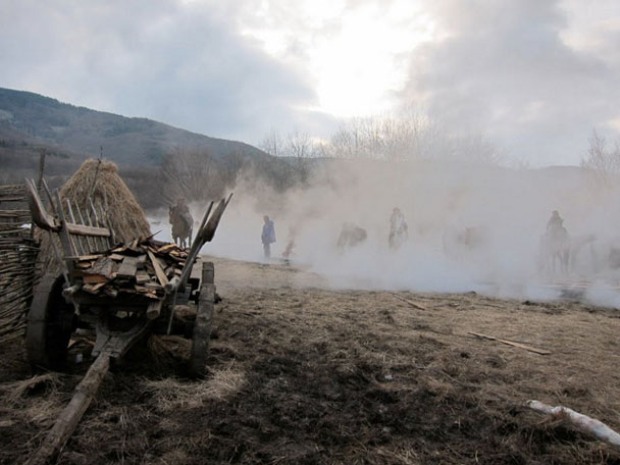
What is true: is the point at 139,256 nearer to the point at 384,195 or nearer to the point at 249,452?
the point at 249,452

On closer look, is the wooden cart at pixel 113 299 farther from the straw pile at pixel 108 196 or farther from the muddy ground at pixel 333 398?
the straw pile at pixel 108 196

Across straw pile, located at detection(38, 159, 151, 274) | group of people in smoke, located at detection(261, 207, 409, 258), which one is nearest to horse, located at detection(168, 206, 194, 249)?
group of people in smoke, located at detection(261, 207, 409, 258)

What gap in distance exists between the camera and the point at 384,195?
28062 millimetres

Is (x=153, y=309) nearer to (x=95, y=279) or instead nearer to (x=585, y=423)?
(x=95, y=279)

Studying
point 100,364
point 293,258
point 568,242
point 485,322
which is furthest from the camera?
point 293,258

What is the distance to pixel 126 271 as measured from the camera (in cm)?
388

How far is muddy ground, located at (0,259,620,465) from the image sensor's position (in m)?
3.14

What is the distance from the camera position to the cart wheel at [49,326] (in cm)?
413

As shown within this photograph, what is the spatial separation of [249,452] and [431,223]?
2524 centimetres

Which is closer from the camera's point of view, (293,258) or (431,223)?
(293,258)

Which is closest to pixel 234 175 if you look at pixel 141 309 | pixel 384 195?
pixel 384 195

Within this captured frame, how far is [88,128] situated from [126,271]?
147651mm

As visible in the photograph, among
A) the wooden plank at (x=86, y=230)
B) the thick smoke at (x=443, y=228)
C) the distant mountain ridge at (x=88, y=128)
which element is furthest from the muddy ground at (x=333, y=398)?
the distant mountain ridge at (x=88, y=128)

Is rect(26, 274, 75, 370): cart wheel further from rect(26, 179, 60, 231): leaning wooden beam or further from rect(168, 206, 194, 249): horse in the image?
rect(168, 206, 194, 249): horse
